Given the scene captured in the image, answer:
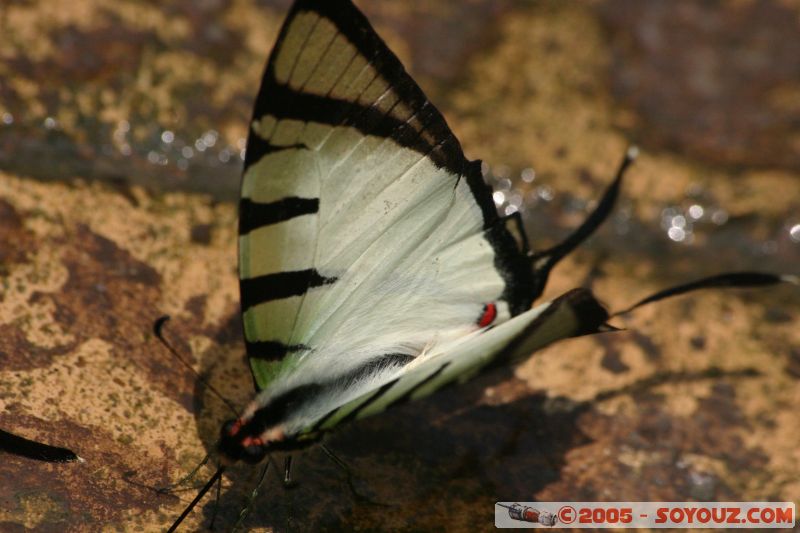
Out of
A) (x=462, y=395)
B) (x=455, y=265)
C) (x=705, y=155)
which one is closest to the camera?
(x=455, y=265)

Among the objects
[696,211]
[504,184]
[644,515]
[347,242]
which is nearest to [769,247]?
[696,211]

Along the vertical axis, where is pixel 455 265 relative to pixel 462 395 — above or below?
above

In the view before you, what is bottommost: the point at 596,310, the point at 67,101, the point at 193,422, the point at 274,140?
the point at 193,422

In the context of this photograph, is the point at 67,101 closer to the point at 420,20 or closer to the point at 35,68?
the point at 35,68

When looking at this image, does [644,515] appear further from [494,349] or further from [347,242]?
[347,242]

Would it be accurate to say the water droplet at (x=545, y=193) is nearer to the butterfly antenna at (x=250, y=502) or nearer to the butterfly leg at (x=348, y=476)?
the butterfly leg at (x=348, y=476)

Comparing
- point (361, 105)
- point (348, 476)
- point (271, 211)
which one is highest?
point (361, 105)

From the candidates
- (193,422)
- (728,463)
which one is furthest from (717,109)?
(193,422)
